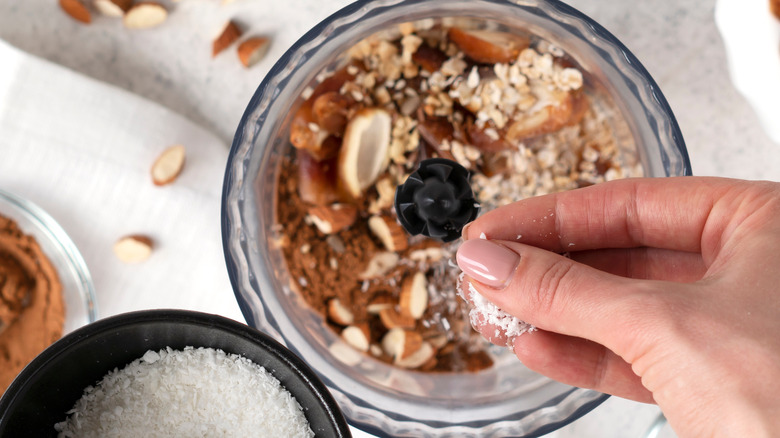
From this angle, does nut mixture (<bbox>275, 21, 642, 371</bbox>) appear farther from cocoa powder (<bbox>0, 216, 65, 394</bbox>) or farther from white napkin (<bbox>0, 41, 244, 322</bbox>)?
cocoa powder (<bbox>0, 216, 65, 394</bbox>)

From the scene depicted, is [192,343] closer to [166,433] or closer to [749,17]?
[166,433]

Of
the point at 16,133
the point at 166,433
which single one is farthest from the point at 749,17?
the point at 16,133

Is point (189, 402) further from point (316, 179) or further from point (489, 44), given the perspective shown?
point (489, 44)

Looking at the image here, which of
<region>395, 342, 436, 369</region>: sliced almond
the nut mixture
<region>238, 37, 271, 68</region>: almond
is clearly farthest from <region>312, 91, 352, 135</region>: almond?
<region>395, 342, 436, 369</region>: sliced almond

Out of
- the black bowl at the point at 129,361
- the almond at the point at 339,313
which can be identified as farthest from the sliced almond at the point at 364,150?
the black bowl at the point at 129,361

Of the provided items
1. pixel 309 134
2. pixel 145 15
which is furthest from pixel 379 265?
pixel 145 15
